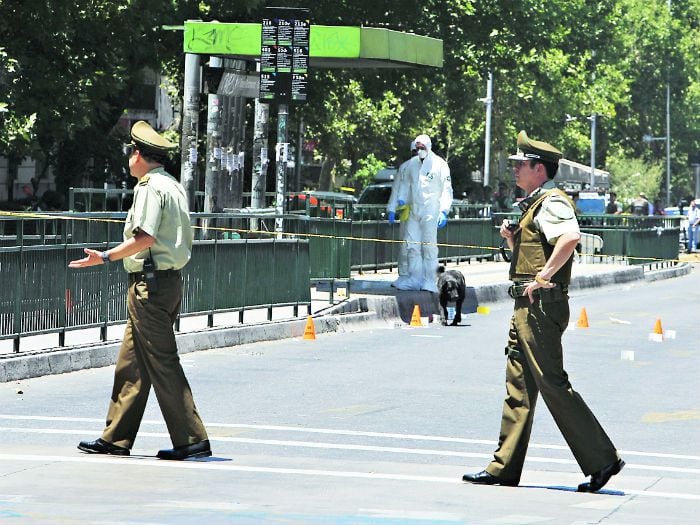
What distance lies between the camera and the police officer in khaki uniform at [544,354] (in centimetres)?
885

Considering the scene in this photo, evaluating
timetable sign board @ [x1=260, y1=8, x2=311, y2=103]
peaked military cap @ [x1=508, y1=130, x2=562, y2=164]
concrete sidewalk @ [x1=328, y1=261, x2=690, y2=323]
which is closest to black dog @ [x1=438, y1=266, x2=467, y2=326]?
concrete sidewalk @ [x1=328, y1=261, x2=690, y2=323]

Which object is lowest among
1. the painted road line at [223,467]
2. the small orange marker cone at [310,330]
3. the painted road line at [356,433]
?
the painted road line at [356,433]

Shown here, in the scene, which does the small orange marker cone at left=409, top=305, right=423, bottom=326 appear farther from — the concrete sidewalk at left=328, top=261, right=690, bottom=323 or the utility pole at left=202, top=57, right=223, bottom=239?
the utility pole at left=202, top=57, right=223, bottom=239

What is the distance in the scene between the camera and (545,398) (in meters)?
8.88

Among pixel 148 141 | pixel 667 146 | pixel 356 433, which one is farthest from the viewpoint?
pixel 667 146

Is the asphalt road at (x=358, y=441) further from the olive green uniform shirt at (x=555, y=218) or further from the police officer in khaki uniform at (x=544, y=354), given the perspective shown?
the olive green uniform shirt at (x=555, y=218)

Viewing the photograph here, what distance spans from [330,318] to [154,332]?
10.5 m

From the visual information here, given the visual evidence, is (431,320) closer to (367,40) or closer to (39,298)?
(367,40)

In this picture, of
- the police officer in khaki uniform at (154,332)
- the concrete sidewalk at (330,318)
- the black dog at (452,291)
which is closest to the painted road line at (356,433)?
the police officer in khaki uniform at (154,332)

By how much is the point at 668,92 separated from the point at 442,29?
76566 mm

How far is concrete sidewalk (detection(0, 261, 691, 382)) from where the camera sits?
1471 centimetres

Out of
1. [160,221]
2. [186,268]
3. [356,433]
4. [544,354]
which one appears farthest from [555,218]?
[186,268]

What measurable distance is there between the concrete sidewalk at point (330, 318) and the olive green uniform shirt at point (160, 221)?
4667 millimetres

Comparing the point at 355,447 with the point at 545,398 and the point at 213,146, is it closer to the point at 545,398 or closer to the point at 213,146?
the point at 545,398
